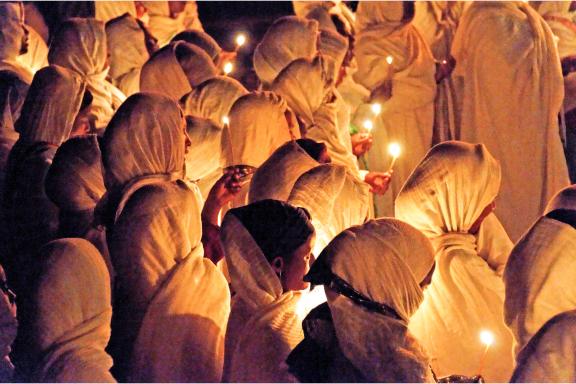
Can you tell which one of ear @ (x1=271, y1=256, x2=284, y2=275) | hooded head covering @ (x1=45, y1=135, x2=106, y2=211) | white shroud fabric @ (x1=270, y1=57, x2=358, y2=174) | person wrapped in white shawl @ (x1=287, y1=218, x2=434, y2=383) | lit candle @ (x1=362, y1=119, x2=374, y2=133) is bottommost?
lit candle @ (x1=362, y1=119, x2=374, y2=133)

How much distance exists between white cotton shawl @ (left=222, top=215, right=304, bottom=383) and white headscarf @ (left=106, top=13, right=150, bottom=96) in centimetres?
439

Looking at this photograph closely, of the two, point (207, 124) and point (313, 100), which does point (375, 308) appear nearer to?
point (207, 124)

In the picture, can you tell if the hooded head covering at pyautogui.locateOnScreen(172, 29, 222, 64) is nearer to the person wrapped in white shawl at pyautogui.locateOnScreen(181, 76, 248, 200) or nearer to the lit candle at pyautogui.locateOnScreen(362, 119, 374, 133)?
the lit candle at pyautogui.locateOnScreen(362, 119, 374, 133)

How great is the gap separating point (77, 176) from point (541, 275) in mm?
2394

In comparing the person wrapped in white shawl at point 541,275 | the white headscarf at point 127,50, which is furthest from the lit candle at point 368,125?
the person wrapped in white shawl at point 541,275

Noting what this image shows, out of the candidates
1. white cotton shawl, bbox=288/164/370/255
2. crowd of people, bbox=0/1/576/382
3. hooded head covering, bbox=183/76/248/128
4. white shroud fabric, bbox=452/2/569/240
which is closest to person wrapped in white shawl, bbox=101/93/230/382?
crowd of people, bbox=0/1/576/382

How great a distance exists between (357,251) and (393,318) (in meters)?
0.23

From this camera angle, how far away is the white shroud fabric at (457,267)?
15.9 feet

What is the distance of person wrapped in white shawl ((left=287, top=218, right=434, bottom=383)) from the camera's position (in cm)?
360

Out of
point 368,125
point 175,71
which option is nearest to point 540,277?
point 368,125

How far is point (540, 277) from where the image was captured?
4.01 metres

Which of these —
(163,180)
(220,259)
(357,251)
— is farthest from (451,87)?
(357,251)

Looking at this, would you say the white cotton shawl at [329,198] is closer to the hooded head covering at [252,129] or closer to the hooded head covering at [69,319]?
the hooded head covering at [252,129]

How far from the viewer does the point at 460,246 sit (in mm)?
5020
